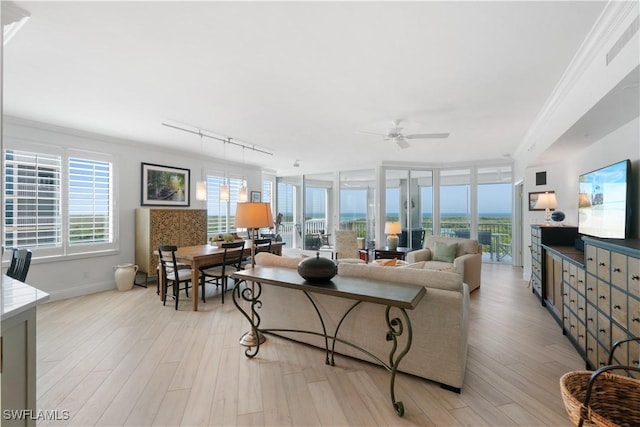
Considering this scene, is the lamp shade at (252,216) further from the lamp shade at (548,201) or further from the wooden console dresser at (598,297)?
the lamp shade at (548,201)

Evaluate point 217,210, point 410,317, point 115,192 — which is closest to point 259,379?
point 410,317

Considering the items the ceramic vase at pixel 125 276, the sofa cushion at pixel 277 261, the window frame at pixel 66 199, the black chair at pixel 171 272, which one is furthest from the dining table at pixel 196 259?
the window frame at pixel 66 199

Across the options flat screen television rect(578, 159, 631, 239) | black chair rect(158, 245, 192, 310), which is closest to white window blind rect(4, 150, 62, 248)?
black chair rect(158, 245, 192, 310)

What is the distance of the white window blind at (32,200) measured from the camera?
12.4 feet

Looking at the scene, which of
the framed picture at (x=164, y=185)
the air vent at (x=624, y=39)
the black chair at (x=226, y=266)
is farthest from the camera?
the framed picture at (x=164, y=185)

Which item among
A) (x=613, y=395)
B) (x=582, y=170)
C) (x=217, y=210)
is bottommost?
(x=613, y=395)

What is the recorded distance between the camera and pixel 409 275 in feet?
7.86

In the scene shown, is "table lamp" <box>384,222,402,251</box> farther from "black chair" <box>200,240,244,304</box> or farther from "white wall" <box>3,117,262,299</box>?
"white wall" <box>3,117,262,299</box>

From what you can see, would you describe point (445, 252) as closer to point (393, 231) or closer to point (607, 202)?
point (393, 231)

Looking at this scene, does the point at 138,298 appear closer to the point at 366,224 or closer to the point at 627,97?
the point at 366,224

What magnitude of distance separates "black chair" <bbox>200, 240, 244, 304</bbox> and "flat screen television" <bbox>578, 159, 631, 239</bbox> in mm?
4141

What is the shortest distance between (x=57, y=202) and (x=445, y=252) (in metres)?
6.16

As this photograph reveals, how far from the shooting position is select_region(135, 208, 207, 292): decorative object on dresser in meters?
4.93

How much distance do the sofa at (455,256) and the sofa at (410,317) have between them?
1852mm
